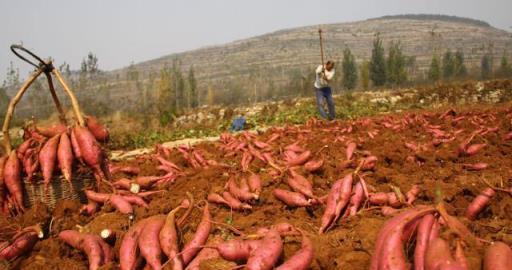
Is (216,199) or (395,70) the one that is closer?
(216,199)

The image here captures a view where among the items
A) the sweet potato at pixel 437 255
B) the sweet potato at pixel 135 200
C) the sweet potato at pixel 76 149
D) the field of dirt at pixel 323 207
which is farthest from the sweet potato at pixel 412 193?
the sweet potato at pixel 76 149

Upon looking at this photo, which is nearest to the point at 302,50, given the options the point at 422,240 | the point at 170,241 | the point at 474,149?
the point at 474,149

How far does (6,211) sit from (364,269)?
306cm

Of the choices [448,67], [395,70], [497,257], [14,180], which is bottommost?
[448,67]

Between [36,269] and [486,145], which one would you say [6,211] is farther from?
[486,145]

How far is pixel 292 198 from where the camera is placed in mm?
3432

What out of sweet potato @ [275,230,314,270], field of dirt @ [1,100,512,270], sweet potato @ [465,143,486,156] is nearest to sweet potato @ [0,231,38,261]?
field of dirt @ [1,100,512,270]

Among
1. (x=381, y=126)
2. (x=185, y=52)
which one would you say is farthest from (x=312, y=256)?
(x=185, y=52)

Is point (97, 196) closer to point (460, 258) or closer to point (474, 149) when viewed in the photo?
point (460, 258)

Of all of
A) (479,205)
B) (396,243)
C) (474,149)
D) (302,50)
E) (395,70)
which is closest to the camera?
(396,243)

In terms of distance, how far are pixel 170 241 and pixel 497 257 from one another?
5.58 feet

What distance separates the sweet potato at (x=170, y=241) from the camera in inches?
91.1

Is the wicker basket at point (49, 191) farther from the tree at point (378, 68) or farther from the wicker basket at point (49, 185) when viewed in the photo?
the tree at point (378, 68)

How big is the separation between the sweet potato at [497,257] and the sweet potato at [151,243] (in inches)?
64.5
